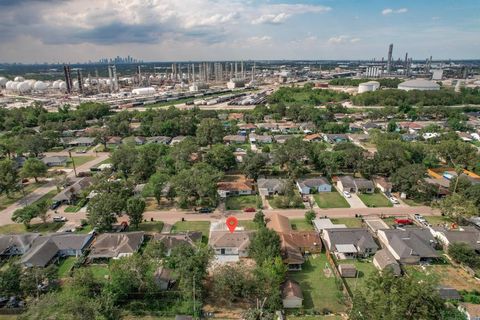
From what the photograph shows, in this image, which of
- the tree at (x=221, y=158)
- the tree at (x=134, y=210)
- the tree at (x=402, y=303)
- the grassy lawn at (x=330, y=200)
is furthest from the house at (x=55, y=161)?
the tree at (x=402, y=303)

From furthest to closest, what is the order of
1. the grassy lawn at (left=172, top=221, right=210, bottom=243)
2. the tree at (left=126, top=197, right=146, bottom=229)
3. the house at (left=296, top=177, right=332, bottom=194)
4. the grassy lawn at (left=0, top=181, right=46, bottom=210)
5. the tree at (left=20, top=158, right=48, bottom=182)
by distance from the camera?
1. the tree at (left=20, top=158, right=48, bottom=182)
2. the house at (left=296, top=177, right=332, bottom=194)
3. the grassy lawn at (left=0, top=181, right=46, bottom=210)
4. the grassy lawn at (left=172, top=221, right=210, bottom=243)
5. the tree at (left=126, top=197, right=146, bottom=229)

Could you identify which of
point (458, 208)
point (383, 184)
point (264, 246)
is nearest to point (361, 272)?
point (264, 246)

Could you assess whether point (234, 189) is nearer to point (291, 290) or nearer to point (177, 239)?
point (177, 239)

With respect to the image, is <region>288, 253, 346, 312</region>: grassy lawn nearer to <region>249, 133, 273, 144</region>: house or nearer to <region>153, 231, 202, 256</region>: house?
<region>153, 231, 202, 256</region>: house

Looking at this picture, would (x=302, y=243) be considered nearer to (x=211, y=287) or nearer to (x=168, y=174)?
(x=211, y=287)

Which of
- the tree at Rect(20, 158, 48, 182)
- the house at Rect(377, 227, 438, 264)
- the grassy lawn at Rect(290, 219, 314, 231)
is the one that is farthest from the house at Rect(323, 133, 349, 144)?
the tree at Rect(20, 158, 48, 182)

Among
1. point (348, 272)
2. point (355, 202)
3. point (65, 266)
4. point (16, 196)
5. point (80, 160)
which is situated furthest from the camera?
point (80, 160)
